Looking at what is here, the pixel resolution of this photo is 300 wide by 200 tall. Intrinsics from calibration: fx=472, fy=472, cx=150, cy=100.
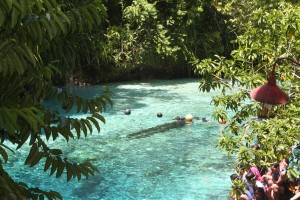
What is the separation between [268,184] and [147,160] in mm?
4409

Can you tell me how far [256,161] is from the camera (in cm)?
605

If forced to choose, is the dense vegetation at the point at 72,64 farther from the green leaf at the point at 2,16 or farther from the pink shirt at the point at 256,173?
the pink shirt at the point at 256,173

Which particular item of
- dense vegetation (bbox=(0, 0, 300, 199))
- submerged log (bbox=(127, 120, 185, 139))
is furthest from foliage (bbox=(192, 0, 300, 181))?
submerged log (bbox=(127, 120, 185, 139))

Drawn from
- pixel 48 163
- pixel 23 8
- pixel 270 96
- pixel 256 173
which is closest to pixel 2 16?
pixel 23 8

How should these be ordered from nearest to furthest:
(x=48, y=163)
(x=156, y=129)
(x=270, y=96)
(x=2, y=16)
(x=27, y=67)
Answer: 1. (x=2, y=16)
2. (x=27, y=67)
3. (x=48, y=163)
4. (x=270, y=96)
5. (x=156, y=129)

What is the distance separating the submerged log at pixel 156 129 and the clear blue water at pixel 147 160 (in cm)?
17

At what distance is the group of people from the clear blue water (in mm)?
1391

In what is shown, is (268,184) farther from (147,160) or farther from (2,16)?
(2,16)

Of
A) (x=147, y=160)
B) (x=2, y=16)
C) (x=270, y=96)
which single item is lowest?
(x=147, y=160)

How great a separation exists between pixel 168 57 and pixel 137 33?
1990mm

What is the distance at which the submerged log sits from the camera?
13664mm

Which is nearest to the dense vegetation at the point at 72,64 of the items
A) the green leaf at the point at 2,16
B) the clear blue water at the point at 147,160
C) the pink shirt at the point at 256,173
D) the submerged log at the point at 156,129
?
the green leaf at the point at 2,16

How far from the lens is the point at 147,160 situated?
37.2 feet

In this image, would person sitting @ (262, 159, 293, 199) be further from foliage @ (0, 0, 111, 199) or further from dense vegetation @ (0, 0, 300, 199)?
foliage @ (0, 0, 111, 199)
